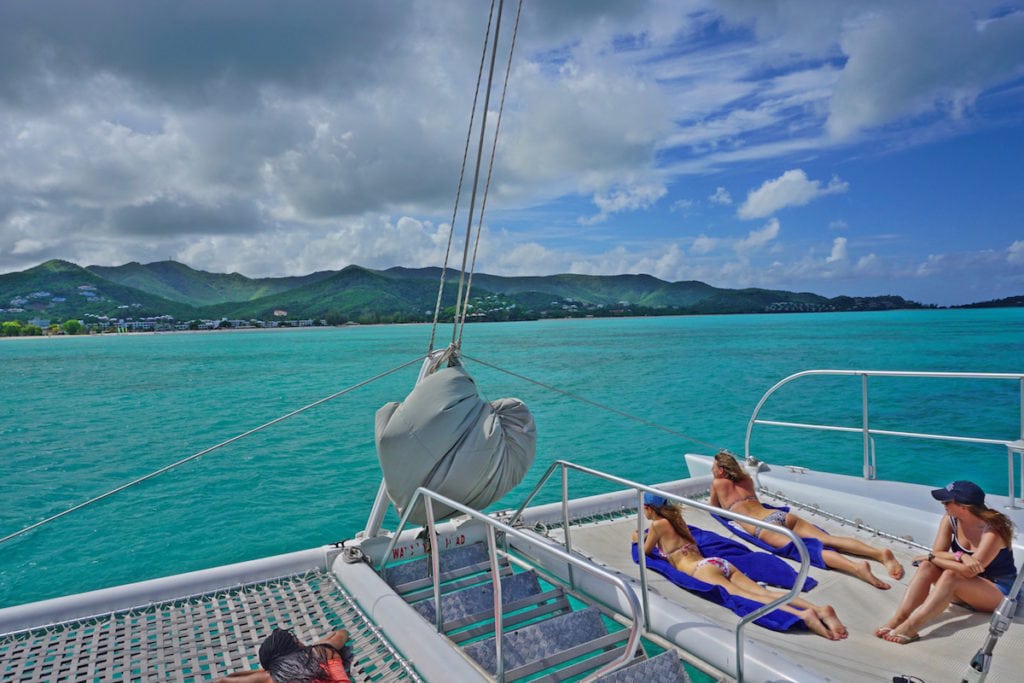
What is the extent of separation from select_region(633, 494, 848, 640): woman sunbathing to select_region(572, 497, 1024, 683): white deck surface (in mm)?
103

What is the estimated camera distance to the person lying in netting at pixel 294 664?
3643 millimetres

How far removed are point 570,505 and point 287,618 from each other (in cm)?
288

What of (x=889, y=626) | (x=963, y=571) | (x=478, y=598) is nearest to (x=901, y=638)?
(x=889, y=626)

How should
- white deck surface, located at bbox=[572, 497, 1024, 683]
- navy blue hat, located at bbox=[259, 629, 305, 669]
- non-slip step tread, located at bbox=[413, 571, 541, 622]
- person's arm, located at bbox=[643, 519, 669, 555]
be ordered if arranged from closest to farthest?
white deck surface, located at bbox=[572, 497, 1024, 683] → navy blue hat, located at bbox=[259, 629, 305, 669] → non-slip step tread, located at bbox=[413, 571, 541, 622] → person's arm, located at bbox=[643, 519, 669, 555]

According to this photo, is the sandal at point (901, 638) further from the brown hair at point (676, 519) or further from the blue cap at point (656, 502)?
the blue cap at point (656, 502)

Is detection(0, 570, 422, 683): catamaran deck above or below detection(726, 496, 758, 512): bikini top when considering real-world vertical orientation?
below

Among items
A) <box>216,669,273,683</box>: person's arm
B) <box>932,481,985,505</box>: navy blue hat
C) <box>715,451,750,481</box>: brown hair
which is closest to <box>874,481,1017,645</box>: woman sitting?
<box>932,481,985,505</box>: navy blue hat

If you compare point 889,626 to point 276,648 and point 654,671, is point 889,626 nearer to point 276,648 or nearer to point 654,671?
point 654,671

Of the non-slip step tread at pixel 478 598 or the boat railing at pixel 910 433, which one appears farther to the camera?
the boat railing at pixel 910 433

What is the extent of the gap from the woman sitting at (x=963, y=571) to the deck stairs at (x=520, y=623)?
1667 mm

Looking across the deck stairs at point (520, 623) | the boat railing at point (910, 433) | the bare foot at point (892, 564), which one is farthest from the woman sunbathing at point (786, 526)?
the deck stairs at point (520, 623)

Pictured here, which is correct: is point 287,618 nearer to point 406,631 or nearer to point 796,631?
point 406,631

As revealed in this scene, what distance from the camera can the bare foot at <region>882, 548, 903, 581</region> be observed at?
16.3 ft

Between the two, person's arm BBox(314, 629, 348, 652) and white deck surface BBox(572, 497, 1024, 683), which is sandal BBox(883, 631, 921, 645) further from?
person's arm BBox(314, 629, 348, 652)
